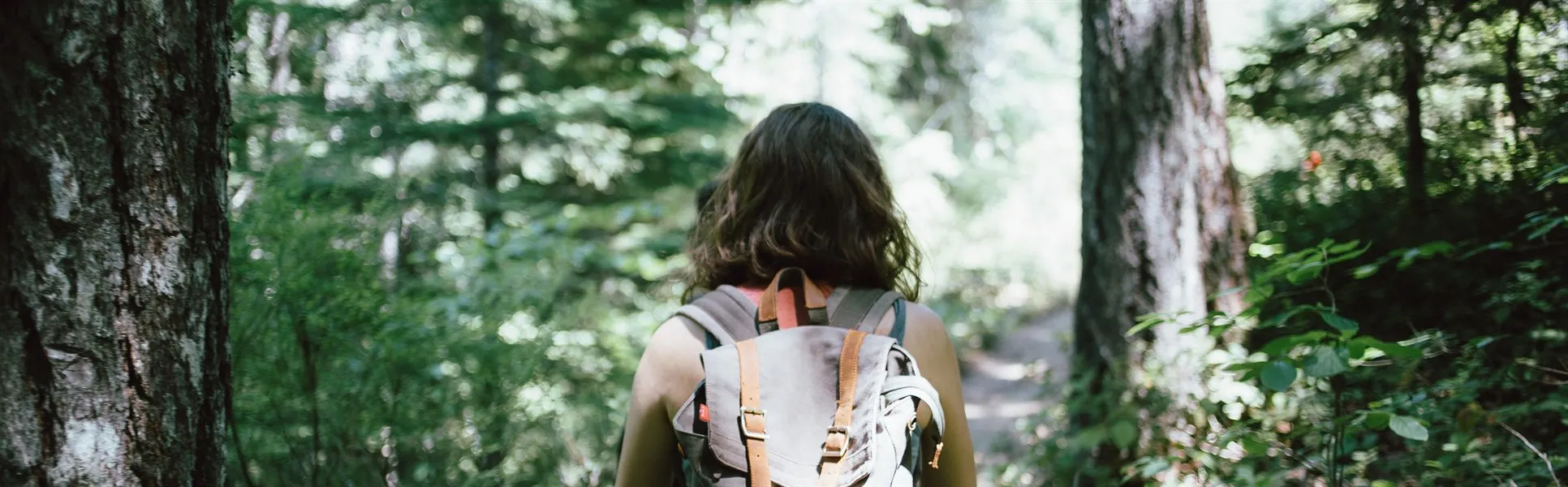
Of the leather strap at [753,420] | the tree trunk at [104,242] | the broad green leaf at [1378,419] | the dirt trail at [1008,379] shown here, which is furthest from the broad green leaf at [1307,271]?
the dirt trail at [1008,379]

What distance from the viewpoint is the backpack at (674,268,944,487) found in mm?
1518

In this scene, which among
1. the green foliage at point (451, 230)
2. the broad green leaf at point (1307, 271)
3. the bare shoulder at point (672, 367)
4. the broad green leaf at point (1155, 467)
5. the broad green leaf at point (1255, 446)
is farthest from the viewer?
the green foliage at point (451, 230)

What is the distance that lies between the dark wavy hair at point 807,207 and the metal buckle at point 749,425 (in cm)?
36

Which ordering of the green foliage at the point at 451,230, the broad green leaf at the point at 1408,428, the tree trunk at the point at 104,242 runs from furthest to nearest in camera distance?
1. the green foliage at the point at 451,230
2. the broad green leaf at the point at 1408,428
3. the tree trunk at the point at 104,242

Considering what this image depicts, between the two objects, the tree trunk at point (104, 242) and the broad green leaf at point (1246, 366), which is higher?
the tree trunk at point (104, 242)

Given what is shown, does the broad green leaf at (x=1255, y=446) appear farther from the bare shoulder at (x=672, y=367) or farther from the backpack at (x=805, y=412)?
the bare shoulder at (x=672, y=367)

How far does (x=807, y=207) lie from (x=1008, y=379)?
9399 mm

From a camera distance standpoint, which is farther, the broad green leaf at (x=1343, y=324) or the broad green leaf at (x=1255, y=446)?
the broad green leaf at (x=1255, y=446)

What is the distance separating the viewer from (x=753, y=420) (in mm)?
1518

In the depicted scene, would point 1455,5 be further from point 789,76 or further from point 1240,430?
point 789,76

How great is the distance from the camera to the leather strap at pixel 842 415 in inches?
59.2

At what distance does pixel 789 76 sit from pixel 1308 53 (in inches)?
305

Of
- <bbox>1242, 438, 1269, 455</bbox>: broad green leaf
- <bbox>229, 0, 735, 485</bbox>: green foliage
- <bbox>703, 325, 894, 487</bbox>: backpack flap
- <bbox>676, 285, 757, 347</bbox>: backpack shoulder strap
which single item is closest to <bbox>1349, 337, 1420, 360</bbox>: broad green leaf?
<bbox>1242, 438, 1269, 455</bbox>: broad green leaf

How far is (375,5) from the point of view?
5.39 m
